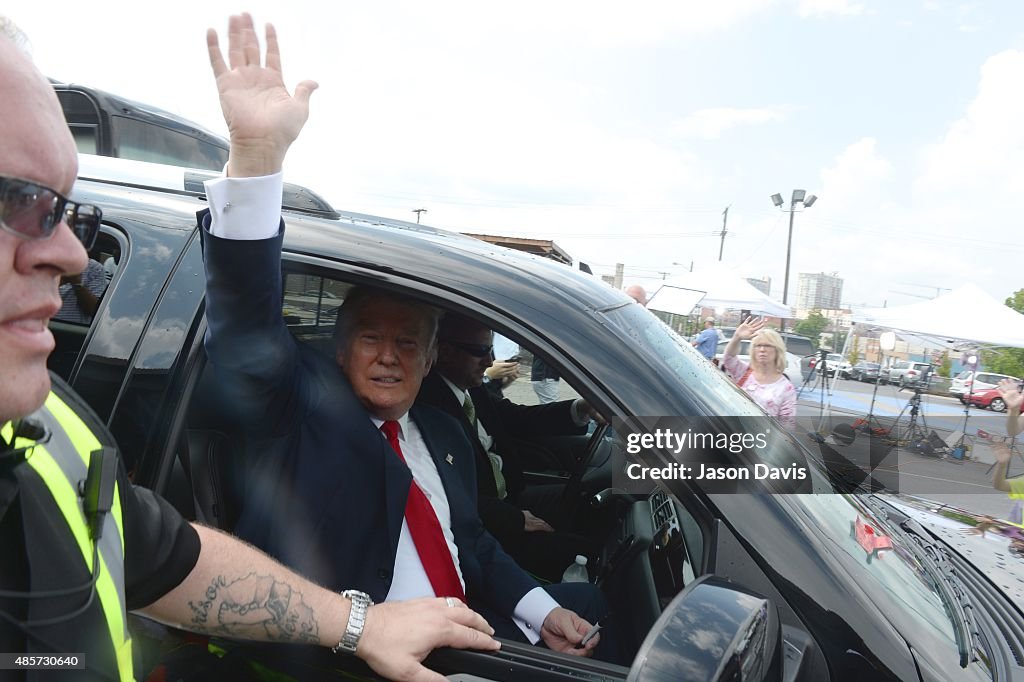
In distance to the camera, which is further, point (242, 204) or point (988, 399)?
point (988, 399)

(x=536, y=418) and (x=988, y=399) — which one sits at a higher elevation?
(x=536, y=418)

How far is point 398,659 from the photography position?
4.13ft

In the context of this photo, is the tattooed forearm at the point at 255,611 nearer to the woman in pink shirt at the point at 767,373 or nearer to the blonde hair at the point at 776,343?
the woman in pink shirt at the point at 767,373

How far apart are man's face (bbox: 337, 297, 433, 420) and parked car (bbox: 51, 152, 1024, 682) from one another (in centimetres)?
12

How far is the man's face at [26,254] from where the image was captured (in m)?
0.78

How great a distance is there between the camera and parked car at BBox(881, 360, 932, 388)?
16406 millimetres

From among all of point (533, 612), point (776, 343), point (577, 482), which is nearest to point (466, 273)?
point (533, 612)

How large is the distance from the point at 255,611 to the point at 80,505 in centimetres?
43

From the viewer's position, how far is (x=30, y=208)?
0.80 m

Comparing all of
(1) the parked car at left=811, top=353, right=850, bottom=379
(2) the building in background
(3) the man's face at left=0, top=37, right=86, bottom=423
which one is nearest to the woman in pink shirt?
(3) the man's face at left=0, top=37, right=86, bottom=423

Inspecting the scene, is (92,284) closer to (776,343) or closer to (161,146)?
(161,146)

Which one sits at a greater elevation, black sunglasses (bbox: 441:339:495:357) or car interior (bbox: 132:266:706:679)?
black sunglasses (bbox: 441:339:495:357)

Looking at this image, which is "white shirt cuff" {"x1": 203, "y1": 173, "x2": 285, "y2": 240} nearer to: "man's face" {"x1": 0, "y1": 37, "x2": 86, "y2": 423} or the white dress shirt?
the white dress shirt

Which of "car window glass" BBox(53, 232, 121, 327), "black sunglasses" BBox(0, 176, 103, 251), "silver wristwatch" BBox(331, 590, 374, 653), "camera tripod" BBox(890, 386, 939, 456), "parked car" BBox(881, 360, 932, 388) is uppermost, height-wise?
"black sunglasses" BBox(0, 176, 103, 251)
